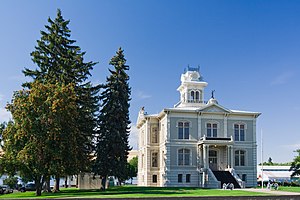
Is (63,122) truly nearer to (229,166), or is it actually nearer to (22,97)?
(22,97)

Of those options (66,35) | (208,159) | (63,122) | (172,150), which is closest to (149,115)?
(172,150)

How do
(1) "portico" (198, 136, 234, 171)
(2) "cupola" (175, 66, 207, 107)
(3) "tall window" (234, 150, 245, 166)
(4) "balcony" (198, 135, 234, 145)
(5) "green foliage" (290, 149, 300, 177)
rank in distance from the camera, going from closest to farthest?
(4) "balcony" (198, 135, 234, 145)
(1) "portico" (198, 136, 234, 171)
(3) "tall window" (234, 150, 245, 166)
(2) "cupola" (175, 66, 207, 107)
(5) "green foliage" (290, 149, 300, 177)

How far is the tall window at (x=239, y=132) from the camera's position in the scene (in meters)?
51.9

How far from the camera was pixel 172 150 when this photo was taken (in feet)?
165

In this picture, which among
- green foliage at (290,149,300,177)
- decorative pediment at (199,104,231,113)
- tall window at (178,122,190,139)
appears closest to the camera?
tall window at (178,122,190,139)

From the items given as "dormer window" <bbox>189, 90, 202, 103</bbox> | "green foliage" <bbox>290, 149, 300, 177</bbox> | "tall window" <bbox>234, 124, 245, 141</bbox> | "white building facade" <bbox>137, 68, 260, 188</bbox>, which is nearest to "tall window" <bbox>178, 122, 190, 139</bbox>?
"white building facade" <bbox>137, 68, 260, 188</bbox>

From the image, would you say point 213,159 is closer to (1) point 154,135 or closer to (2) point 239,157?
(2) point 239,157

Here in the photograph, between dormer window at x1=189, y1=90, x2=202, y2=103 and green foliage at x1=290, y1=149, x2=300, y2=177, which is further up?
dormer window at x1=189, y1=90, x2=202, y2=103

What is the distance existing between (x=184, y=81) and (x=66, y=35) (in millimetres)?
20730

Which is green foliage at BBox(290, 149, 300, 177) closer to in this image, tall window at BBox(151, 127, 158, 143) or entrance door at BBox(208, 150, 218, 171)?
entrance door at BBox(208, 150, 218, 171)

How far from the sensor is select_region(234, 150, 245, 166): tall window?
51156mm

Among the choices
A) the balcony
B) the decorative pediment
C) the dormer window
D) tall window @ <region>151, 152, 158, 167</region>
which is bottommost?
tall window @ <region>151, 152, 158, 167</region>

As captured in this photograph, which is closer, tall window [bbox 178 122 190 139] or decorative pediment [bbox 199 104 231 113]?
tall window [bbox 178 122 190 139]

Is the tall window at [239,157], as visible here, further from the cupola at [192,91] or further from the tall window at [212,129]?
the cupola at [192,91]
